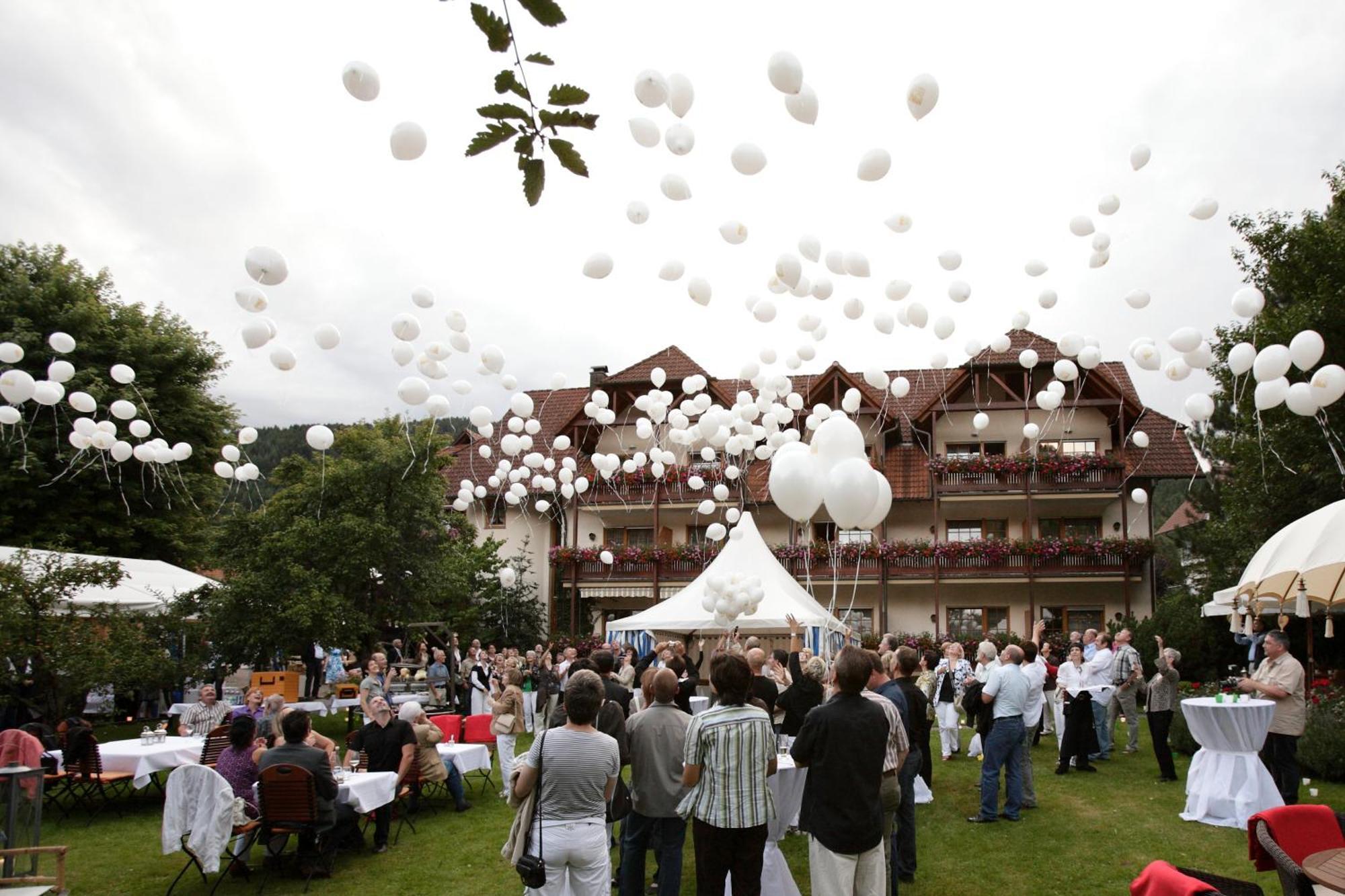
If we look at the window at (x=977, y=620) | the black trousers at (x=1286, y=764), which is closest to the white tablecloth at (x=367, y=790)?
the black trousers at (x=1286, y=764)

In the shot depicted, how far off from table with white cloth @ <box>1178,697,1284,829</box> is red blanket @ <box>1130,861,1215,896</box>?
5386 mm

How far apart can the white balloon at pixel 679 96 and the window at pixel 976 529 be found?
23.6 m

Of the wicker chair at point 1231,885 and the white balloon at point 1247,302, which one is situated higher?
the white balloon at point 1247,302

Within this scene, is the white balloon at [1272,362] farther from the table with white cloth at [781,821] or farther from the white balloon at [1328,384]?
the table with white cloth at [781,821]

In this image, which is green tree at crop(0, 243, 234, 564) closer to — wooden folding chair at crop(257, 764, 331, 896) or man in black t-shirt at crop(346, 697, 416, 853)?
man in black t-shirt at crop(346, 697, 416, 853)

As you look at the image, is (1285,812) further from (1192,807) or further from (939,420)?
(939,420)

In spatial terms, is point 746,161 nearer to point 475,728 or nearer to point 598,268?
point 598,268

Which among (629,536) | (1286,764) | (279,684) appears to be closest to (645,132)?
(1286,764)

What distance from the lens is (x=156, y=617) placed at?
43.0ft

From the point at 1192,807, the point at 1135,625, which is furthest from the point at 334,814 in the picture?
the point at 1135,625

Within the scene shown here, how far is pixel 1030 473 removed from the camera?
2423 centimetres

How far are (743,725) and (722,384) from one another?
24.3 metres

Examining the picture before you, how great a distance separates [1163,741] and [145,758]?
10494 millimetres

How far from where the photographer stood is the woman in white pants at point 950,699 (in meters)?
11.7
